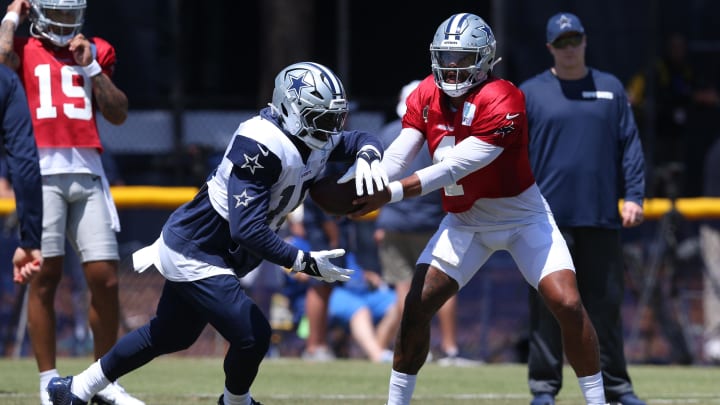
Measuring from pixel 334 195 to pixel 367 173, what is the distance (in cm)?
20

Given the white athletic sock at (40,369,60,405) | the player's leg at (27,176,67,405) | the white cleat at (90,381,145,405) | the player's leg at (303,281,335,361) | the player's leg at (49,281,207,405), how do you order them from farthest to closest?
1. the player's leg at (303,281,335,361)
2. the player's leg at (27,176,67,405)
3. the white cleat at (90,381,145,405)
4. the white athletic sock at (40,369,60,405)
5. the player's leg at (49,281,207,405)

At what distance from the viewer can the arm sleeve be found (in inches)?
258

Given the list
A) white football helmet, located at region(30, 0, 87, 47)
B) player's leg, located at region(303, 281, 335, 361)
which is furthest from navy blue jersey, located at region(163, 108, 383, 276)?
player's leg, located at region(303, 281, 335, 361)

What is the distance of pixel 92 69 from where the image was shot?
24.1ft

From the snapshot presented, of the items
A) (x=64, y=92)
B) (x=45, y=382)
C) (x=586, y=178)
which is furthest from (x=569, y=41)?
(x=45, y=382)

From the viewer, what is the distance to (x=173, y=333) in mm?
6387

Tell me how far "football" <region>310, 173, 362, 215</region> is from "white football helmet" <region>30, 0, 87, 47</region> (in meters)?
1.80

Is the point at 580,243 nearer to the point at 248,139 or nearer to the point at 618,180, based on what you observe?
the point at 618,180

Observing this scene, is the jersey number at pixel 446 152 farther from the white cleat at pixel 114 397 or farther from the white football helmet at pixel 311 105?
the white cleat at pixel 114 397

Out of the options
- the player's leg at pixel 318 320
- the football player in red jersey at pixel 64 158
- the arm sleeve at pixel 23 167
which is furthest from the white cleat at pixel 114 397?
the player's leg at pixel 318 320

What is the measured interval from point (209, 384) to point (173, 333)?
2.36 m

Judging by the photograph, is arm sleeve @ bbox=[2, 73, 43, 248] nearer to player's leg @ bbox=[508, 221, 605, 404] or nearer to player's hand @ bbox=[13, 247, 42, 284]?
player's hand @ bbox=[13, 247, 42, 284]

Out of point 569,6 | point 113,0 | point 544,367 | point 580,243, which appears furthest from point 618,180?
point 113,0

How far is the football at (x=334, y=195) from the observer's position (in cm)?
627
